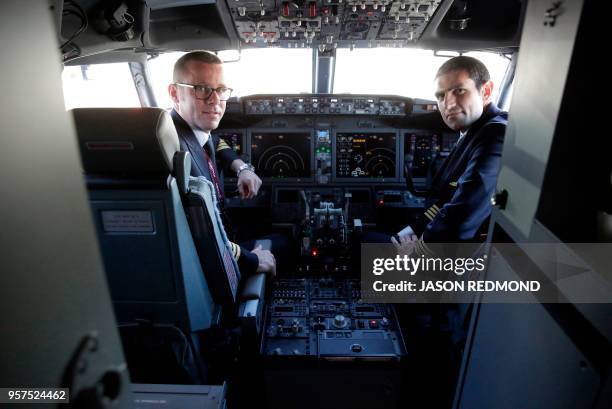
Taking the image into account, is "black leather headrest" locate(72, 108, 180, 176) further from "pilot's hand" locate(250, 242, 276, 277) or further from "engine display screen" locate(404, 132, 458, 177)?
"engine display screen" locate(404, 132, 458, 177)

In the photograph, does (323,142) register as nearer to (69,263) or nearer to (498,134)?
(498,134)

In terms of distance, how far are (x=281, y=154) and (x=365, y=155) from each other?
31.6 inches

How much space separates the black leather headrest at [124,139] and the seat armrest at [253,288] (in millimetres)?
870

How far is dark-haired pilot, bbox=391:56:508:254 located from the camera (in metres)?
2.01

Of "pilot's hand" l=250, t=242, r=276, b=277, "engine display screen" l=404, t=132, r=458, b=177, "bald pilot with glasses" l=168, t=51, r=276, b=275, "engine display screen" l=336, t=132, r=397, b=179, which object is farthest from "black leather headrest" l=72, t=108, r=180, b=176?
"engine display screen" l=404, t=132, r=458, b=177

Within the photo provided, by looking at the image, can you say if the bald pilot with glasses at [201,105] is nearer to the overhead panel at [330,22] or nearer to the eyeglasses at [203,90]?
the eyeglasses at [203,90]

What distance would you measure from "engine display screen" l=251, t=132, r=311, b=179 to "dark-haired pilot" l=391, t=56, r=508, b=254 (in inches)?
53.4

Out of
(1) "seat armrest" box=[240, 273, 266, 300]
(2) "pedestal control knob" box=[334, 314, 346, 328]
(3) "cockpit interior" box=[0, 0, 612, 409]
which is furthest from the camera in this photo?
(2) "pedestal control knob" box=[334, 314, 346, 328]

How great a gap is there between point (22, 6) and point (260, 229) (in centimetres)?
334

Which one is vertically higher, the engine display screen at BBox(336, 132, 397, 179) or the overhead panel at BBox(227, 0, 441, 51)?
the overhead panel at BBox(227, 0, 441, 51)

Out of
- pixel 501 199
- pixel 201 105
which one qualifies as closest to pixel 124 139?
pixel 201 105

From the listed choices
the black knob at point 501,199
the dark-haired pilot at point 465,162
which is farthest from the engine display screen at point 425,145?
the black knob at point 501,199

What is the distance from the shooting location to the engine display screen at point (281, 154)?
3.52 m

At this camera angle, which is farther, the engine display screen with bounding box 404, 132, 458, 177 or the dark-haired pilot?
the engine display screen with bounding box 404, 132, 458, 177
